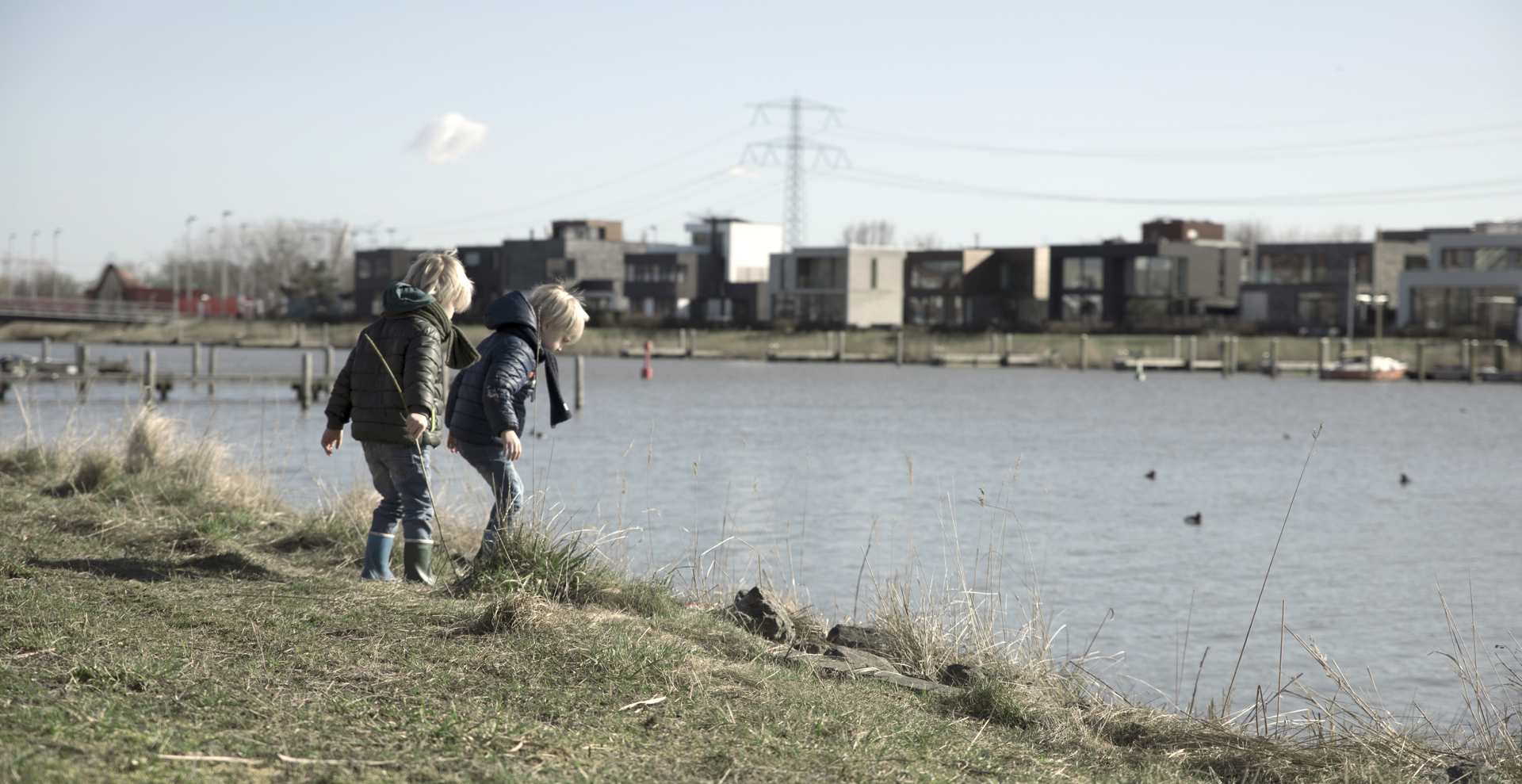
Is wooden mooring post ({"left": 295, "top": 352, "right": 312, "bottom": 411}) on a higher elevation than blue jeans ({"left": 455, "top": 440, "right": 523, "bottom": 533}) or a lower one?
lower

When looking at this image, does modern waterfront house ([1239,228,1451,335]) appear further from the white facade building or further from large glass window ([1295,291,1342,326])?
the white facade building

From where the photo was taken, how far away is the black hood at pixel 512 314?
6.17 m

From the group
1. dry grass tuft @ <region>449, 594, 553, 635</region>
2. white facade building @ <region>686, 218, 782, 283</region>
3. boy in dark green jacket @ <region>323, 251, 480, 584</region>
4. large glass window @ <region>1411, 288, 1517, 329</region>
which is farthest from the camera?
white facade building @ <region>686, 218, 782, 283</region>

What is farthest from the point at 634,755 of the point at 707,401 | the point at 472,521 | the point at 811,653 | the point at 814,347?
the point at 814,347

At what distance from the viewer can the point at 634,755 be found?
3.58 meters

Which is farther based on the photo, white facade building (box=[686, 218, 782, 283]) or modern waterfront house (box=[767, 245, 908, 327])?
white facade building (box=[686, 218, 782, 283])

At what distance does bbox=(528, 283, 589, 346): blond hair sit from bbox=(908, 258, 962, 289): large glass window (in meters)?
83.4

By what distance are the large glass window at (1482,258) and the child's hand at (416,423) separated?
77.7 m

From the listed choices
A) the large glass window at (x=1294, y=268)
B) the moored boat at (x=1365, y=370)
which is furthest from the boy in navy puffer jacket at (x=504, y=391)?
the large glass window at (x=1294, y=268)

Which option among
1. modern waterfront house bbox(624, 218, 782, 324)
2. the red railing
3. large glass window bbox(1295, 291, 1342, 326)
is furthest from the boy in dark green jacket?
modern waterfront house bbox(624, 218, 782, 324)

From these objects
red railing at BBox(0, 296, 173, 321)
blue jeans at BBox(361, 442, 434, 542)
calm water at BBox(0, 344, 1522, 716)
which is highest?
red railing at BBox(0, 296, 173, 321)

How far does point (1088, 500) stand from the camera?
1784cm

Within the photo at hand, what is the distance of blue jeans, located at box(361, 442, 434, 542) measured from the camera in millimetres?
5891

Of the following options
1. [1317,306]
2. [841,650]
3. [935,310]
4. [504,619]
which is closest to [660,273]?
[935,310]
